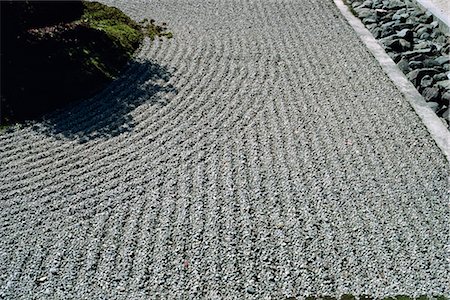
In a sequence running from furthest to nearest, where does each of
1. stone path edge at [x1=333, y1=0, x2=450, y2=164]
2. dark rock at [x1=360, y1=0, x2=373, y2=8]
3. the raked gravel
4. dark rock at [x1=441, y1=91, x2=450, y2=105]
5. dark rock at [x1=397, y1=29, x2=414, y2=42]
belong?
dark rock at [x1=360, y1=0, x2=373, y2=8], dark rock at [x1=397, y1=29, x2=414, y2=42], dark rock at [x1=441, y1=91, x2=450, y2=105], stone path edge at [x1=333, y1=0, x2=450, y2=164], the raked gravel

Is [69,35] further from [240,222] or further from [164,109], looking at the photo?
[240,222]

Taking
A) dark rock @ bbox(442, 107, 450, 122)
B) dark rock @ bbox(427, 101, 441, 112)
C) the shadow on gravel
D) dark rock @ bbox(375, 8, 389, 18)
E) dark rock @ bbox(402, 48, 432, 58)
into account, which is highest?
the shadow on gravel

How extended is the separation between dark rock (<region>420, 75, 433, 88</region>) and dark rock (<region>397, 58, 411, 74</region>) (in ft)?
1.56

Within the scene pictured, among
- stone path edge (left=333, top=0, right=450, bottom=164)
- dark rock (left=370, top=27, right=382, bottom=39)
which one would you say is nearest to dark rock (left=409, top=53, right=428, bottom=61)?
stone path edge (left=333, top=0, right=450, bottom=164)

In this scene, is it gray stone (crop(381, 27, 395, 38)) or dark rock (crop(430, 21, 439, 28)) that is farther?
dark rock (crop(430, 21, 439, 28))

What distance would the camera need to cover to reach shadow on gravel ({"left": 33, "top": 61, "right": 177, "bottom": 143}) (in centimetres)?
739

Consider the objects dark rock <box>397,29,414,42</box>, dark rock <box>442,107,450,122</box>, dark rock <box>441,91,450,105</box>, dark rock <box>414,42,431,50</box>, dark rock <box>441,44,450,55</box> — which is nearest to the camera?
dark rock <box>442,107,450,122</box>

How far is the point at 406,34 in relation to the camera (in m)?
10.2

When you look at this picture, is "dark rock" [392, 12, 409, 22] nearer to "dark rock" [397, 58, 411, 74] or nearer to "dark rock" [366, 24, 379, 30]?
"dark rock" [366, 24, 379, 30]

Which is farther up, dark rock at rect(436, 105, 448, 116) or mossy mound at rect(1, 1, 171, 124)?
mossy mound at rect(1, 1, 171, 124)

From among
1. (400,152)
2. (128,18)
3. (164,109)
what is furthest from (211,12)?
(400,152)

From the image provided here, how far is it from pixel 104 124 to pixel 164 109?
96 cm

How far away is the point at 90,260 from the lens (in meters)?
5.21

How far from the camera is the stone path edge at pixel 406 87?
729 cm
